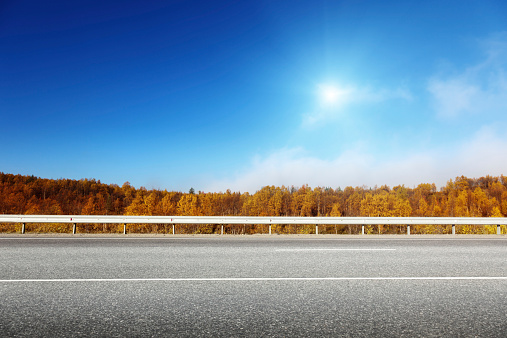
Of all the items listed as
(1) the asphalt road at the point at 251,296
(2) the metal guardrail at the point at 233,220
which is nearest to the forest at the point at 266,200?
(2) the metal guardrail at the point at 233,220

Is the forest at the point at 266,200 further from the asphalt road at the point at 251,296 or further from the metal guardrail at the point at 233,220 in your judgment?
the asphalt road at the point at 251,296

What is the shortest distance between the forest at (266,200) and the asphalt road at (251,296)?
7436 centimetres

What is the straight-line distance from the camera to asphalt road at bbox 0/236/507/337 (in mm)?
3445

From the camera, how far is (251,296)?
4.59 metres

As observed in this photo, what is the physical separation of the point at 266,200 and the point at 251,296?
103m

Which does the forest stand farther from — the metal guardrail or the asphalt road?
the asphalt road

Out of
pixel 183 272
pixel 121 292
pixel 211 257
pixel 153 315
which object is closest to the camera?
pixel 153 315

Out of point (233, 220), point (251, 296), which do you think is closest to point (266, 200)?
point (233, 220)

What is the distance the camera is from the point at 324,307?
4.12 metres

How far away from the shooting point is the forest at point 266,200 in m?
87.5

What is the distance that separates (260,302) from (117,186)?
144 m

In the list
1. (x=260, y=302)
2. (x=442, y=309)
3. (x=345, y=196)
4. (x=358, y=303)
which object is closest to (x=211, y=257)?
(x=260, y=302)

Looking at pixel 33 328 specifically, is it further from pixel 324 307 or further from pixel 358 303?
pixel 358 303

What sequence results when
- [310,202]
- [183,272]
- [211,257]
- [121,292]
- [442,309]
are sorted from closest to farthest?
[442,309] < [121,292] < [183,272] < [211,257] < [310,202]
